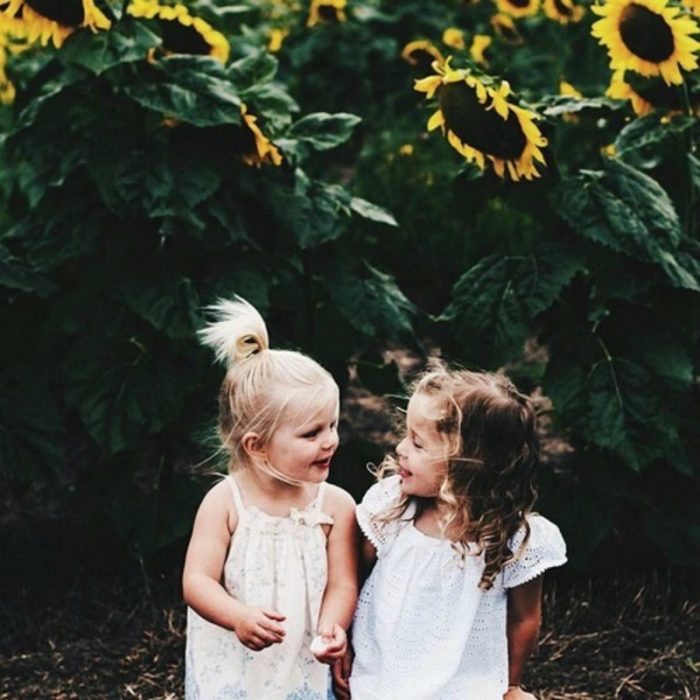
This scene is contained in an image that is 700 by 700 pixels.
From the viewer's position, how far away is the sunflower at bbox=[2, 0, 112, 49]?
12.0 feet

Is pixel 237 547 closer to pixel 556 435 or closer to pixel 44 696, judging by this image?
pixel 44 696

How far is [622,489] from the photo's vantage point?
3.94m

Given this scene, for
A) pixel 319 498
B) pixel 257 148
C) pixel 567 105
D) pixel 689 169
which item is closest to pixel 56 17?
pixel 257 148

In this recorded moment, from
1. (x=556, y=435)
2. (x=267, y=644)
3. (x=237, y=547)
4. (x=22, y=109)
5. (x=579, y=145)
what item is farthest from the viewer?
(x=579, y=145)

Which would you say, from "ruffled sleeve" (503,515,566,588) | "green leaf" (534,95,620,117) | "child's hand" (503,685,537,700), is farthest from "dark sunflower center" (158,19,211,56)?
"child's hand" (503,685,537,700)

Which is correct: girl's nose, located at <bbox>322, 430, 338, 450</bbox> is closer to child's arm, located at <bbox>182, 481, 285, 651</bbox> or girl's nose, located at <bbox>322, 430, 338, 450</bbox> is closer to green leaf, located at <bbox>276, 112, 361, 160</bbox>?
child's arm, located at <bbox>182, 481, 285, 651</bbox>

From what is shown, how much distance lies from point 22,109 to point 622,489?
1.94m

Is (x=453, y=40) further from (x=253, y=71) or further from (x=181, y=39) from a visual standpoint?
(x=181, y=39)

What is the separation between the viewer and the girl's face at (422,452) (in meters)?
2.68

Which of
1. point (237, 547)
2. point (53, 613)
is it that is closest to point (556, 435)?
point (53, 613)

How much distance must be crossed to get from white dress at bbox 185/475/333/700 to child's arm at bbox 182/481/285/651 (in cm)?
2

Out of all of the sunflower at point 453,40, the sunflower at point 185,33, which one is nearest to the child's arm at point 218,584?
the sunflower at point 185,33

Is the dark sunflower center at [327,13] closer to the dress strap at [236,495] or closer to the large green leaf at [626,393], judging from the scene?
the large green leaf at [626,393]

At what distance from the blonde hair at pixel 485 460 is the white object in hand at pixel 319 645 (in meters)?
0.29
